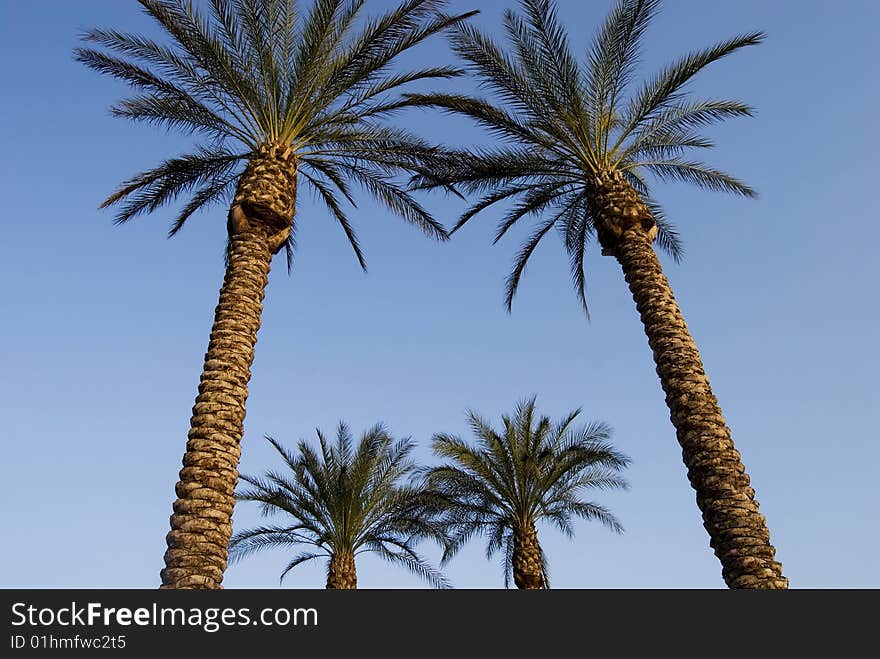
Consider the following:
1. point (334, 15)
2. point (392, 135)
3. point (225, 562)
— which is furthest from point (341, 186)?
point (225, 562)

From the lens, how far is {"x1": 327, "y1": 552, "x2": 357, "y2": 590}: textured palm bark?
1983 cm

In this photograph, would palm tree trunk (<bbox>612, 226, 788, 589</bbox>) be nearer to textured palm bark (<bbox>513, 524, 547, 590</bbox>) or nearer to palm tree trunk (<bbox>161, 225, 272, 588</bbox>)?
palm tree trunk (<bbox>161, 225, 272, 588</bbox>)

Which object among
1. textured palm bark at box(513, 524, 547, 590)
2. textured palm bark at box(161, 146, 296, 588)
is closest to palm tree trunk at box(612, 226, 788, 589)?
textured palm bark at box(161, 146, 296, 588)

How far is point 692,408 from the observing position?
9.76 m

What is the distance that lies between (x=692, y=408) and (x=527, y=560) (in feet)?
39.0

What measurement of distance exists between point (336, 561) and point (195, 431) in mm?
12704

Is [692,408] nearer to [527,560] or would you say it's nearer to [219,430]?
[219,430]

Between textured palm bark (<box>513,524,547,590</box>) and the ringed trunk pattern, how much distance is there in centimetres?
1116

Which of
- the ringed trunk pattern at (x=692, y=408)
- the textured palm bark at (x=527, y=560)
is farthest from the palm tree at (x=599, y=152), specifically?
the textured palm bark at (x=527, y=560)

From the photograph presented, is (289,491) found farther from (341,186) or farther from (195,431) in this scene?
(195,431)

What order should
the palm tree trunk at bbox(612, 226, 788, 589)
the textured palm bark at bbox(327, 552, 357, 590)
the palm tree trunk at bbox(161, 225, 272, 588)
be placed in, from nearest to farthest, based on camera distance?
the palm tree trunk at bbox(161, 225, 272, 588) < the palm tree trunk at bbox(612, 226, 788, 589) < the textured palm bark at bbox(327, 552, 357, 590)

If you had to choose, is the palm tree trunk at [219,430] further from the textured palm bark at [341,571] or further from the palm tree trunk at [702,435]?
the textured palm bark at [341,571]

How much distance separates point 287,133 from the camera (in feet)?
39.2

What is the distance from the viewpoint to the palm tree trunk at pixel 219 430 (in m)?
7.61
